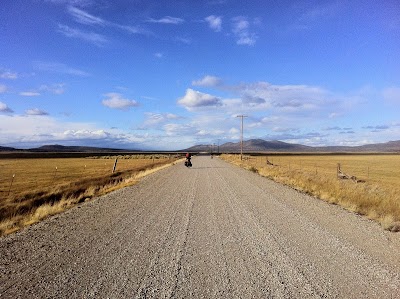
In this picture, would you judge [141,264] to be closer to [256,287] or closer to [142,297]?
[142,297]

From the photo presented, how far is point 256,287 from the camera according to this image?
516cm

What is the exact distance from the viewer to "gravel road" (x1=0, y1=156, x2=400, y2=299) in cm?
511

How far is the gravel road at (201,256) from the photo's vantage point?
511cm

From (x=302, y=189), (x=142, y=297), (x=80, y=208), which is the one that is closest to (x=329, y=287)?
(x=142, y=297)

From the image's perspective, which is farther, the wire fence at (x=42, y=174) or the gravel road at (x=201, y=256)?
the wire fence at (x=42, y=174)

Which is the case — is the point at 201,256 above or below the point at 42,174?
above

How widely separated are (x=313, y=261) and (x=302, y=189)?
13.2 m

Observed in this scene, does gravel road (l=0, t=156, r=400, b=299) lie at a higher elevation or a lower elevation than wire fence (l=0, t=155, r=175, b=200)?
higher

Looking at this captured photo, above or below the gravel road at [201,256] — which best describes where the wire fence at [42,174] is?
below

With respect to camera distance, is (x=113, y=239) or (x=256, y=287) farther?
(x=113, y=239)

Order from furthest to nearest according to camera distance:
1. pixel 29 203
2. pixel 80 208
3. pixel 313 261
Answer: pixel 29 203 < pixel 80 208 < pixel 313 261

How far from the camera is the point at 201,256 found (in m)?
6.71

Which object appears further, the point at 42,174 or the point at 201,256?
the point at 42,174

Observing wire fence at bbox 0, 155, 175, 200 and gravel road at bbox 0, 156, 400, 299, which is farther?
wire fence at bbox 0, 155, 175, 200
